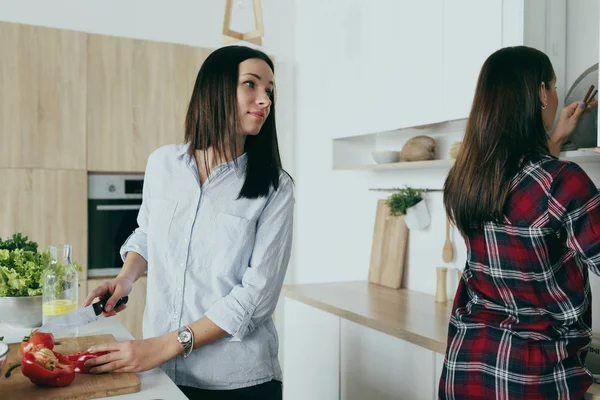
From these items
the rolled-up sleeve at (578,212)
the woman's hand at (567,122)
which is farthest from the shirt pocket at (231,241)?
the woman's hand at (567,122)

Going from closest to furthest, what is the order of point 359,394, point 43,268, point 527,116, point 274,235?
point 274,235 → point 527,116 → point 43,268 → point 359,394

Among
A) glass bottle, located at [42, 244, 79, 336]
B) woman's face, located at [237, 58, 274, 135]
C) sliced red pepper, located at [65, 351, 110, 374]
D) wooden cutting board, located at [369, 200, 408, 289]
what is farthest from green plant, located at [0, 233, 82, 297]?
wooden cutting board, located at [369, 200, 408, 289]

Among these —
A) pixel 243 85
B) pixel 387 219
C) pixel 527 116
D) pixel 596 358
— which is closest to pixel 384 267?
pixel 387 219

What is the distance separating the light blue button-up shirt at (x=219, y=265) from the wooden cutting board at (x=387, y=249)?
1561 millimetres

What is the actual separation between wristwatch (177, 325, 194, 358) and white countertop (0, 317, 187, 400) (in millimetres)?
67

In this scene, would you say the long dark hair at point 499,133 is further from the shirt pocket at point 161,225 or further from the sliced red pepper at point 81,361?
the sliced red pepper at point 81,361

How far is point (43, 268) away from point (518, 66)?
53.9 inches

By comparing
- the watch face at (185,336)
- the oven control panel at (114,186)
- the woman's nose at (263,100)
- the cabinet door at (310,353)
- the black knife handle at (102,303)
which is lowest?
the cabinet door at (310,353)

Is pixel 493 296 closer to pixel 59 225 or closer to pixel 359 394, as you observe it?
pixel 359 394

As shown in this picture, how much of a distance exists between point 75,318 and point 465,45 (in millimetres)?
1688

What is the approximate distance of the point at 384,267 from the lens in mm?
3021

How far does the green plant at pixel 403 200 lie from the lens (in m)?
2.80

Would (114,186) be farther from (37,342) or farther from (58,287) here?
(37,342)

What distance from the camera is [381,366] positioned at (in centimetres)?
228
